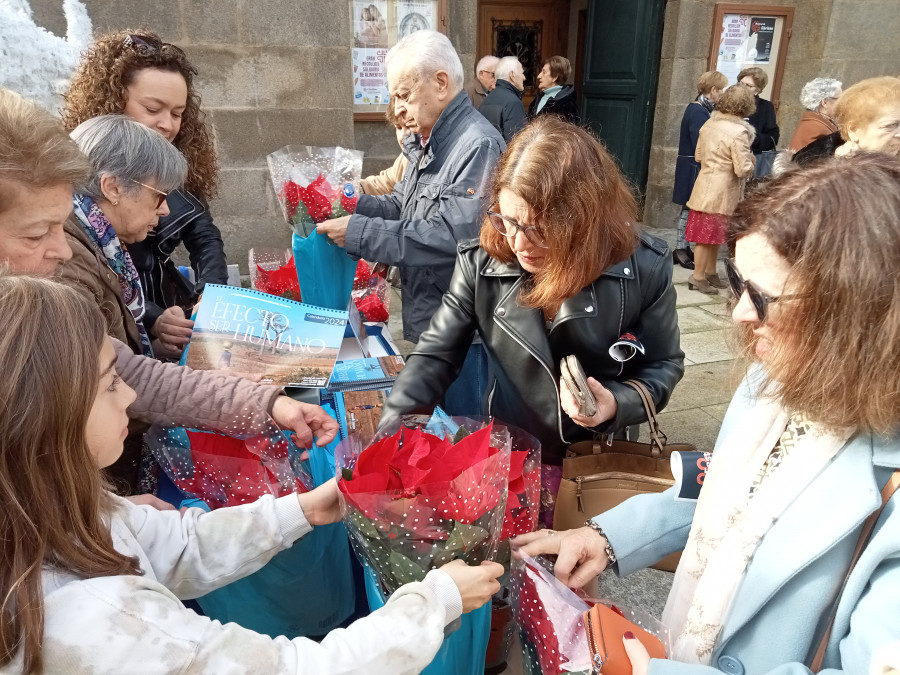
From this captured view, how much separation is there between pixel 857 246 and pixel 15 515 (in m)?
1.29

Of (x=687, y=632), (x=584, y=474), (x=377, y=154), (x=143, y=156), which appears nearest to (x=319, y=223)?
(x=143, y=156)

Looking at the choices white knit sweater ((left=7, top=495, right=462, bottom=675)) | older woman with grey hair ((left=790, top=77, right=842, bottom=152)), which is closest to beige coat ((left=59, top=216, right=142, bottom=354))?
white knit sweater ((left=7, top=495, right=462, bottom=675))

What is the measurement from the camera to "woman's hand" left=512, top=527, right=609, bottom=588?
1341 millimetres

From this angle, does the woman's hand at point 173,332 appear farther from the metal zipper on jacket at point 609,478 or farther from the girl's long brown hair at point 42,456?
the metal zipper on jacket at point 609,478

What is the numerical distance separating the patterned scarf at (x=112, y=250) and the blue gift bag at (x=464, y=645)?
47.9 inches

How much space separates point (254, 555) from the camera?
1.34 meters

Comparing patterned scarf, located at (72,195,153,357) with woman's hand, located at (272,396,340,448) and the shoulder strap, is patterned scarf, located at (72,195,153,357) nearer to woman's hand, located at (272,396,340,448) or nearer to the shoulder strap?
woman's hand, located at (272,396,340,448)

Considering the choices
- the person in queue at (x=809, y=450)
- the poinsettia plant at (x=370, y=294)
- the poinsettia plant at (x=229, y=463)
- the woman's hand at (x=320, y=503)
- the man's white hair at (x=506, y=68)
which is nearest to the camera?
the person in queue at (x=809, y=450)

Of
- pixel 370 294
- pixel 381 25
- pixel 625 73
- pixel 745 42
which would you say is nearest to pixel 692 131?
pixel 625 73

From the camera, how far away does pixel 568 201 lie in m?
1.65

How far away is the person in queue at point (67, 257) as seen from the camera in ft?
4.60

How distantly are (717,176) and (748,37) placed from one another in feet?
7.79

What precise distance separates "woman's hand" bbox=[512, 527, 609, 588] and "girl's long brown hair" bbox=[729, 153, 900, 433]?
530 millimetres

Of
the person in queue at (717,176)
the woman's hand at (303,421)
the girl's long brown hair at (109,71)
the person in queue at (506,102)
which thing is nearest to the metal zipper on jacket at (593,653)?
the woman's hand at (303,421)
